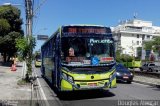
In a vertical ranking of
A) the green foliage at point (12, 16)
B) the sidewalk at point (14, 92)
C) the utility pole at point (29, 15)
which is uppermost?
the green foliage at point (12, 16)

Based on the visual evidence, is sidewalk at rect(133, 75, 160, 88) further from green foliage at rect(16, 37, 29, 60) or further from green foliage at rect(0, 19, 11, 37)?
green foliage at rect(0, 19, 11, 37)

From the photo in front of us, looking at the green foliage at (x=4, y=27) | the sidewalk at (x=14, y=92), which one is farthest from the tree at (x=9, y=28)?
the sidewalk at (x=14, y=92)

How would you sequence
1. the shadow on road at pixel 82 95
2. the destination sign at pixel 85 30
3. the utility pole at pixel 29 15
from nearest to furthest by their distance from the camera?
1. the destination sign at pixel 85 30
2. the shadow on road at pixel 82 95
3. the utility pole at pixel 29 15

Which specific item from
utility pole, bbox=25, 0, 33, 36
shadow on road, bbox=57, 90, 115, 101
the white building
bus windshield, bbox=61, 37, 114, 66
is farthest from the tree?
the white building

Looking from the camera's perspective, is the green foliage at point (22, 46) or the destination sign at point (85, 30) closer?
the destination sign at point (85, 30)

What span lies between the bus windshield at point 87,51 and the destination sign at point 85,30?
1.07 feet

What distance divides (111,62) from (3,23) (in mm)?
44172

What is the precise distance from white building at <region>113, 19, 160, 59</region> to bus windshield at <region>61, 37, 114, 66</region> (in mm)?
113803

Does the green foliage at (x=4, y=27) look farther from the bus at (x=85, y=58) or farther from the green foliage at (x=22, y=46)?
the bus at (x=85, y=58)

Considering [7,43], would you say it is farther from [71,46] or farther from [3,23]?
[71,46]

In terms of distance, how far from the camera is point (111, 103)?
555 inches

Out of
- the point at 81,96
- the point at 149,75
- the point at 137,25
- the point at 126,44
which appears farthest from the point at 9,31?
the point at 137,25

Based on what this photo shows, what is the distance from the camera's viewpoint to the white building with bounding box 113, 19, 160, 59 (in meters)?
137

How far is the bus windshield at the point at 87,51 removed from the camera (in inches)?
619
